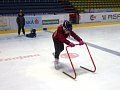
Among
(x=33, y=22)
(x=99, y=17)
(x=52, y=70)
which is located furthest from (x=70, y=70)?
(x=99, y=17)

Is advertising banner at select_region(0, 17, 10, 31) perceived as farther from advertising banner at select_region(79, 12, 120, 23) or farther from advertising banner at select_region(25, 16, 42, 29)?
advertising banner at select_region(79, 12, 120, 23)

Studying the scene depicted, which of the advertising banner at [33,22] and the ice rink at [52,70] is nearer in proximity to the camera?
the ice rink at [52,70]

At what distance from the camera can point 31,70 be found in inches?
187

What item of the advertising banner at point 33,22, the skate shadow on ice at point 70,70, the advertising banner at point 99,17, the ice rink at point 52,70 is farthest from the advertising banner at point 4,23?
the skate shadow on ice at point 70,70

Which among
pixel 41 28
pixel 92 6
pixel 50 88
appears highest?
pixel 92 6

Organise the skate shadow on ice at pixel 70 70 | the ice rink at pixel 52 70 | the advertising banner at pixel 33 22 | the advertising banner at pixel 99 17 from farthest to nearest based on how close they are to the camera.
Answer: the advertising banner at pixel 99 17
the advertising banner at pixel 33 22
the skate shadow on ice at pixel 70 70
the ice rink at pixel 52 70

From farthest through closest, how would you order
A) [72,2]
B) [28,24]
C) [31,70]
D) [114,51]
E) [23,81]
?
1. [72,2]
2. [28,24]
3. [114,51]
4. [31,70]
5. [23,81]

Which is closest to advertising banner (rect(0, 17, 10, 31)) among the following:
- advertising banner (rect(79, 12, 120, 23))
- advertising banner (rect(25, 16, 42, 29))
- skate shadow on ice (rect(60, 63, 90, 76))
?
advertising banner (rect(25, 16, 42, 29))

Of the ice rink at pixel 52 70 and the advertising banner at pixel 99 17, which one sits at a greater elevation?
the advertising banner at pixel 99 17

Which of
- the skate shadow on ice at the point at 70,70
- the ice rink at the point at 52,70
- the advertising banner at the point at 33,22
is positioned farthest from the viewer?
the advertising banner at the point at 33,22

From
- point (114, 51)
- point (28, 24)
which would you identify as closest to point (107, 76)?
point (114, 51)

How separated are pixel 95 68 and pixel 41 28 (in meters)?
7.56

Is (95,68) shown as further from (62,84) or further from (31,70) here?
(31,70)

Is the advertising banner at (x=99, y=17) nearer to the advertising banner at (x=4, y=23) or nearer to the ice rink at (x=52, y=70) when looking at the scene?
the advertising banner at (x=4, y=23)
